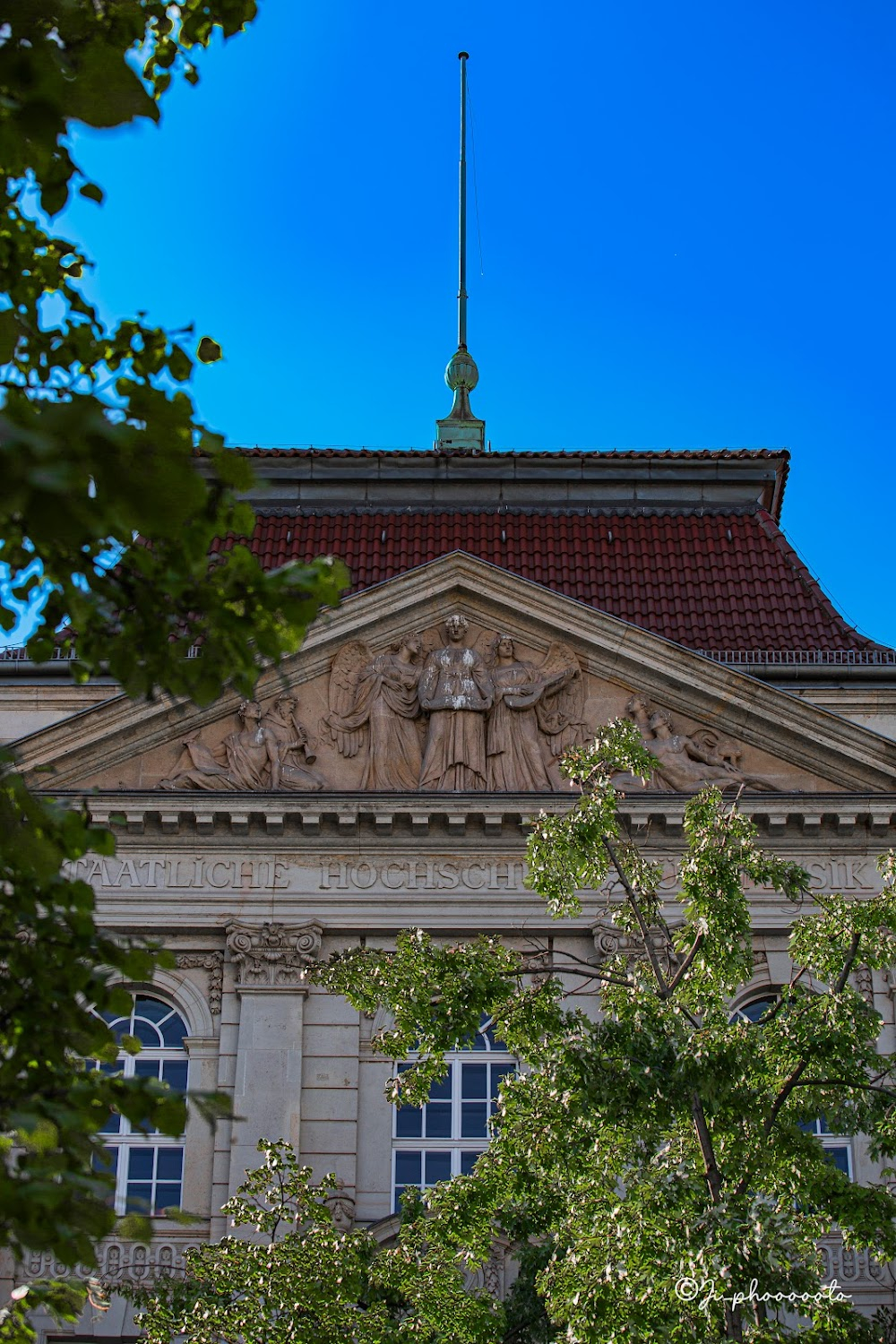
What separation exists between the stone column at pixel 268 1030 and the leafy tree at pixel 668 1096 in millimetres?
4921

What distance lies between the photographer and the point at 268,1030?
1998cm

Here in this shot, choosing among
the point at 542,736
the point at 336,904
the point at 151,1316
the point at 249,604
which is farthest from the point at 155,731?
the point at 249,604

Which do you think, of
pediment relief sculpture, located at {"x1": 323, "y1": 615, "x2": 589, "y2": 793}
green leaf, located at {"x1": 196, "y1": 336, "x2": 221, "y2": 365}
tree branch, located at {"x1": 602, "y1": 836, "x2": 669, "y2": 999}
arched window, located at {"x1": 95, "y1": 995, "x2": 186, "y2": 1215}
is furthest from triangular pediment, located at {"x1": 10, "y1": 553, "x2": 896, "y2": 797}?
green leaf, located at {"x1": 196, "y1": 336, "x2": 221, "y2": 365}

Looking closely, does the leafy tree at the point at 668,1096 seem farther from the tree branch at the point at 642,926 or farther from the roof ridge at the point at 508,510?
the roof ridge at the point at 508,510

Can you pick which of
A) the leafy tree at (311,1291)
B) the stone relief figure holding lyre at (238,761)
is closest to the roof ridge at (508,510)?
the stone relief figure holding lyre at (238,761)

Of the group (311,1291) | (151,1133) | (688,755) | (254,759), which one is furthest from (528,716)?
(311,1291)

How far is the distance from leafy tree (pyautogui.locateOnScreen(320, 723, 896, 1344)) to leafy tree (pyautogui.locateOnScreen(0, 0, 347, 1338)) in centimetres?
640

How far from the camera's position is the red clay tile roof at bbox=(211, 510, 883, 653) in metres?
23.4

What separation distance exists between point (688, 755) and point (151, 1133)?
6901 millimetres

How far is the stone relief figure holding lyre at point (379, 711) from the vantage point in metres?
21.0

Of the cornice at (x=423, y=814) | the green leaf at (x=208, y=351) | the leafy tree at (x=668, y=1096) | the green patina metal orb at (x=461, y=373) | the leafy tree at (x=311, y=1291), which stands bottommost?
the leafy tree at (x=311, y=1291)

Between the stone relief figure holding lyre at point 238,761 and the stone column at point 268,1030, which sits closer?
the stone column at point 268,1030

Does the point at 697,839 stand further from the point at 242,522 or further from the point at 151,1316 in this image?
the point at 242,522

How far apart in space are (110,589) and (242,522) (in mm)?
490
